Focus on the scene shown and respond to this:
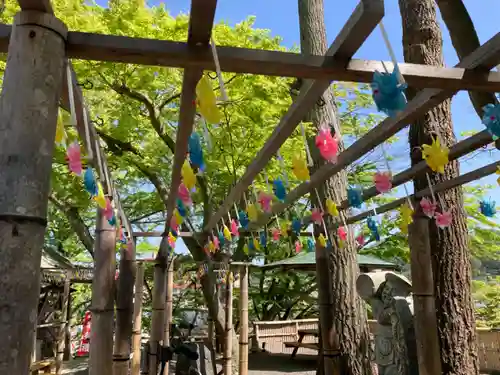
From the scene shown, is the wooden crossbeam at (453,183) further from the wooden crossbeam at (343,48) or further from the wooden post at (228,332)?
the wooden post at (228,332)

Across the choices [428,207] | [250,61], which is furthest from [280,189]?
[250,61]

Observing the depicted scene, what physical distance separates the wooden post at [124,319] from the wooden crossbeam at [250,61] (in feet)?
11.7

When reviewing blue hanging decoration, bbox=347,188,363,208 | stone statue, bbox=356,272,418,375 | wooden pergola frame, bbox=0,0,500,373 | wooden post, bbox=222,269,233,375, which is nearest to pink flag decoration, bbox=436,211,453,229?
blue hanging decoration, bbox=347,188,363,208

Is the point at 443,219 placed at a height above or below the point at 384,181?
below

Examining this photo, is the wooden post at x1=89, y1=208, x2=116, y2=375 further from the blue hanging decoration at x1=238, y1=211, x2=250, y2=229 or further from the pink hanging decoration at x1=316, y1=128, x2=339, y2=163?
the pink hanging decoration at x1=316, y1=128, x2=339, y2=163

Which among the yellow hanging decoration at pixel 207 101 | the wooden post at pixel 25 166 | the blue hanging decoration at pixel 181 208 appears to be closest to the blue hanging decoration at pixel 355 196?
the blue hanging decoration at pixel 181 208

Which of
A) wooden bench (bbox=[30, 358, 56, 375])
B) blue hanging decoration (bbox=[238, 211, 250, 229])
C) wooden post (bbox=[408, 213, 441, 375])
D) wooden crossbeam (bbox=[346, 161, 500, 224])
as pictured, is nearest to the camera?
wooden crossbeam (bbox=[346, 161, 500, 224])

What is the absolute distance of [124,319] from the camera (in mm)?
4691

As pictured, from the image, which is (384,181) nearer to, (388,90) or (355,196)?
(355,196)

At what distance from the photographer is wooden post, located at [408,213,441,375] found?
361 cm

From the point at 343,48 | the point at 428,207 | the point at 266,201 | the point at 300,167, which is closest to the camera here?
the point at 343,48

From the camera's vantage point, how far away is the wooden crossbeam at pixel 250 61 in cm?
157

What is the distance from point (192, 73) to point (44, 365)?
10.2 m

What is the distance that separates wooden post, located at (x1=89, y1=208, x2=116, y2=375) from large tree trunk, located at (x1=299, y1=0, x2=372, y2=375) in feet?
8.77
